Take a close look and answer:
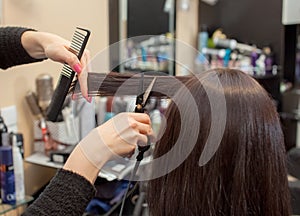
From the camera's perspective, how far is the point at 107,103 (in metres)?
1.39

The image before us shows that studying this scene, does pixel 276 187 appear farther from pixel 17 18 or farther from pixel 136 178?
pixel 17 18

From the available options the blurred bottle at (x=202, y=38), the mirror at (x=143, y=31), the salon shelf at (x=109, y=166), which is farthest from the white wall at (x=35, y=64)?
the blurred bottle at (x=202, y=38)

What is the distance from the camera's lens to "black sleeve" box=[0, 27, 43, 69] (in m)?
0.80

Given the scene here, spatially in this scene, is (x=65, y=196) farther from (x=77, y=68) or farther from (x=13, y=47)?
(x=13, y=47)

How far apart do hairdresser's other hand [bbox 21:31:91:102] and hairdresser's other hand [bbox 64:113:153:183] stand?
13cm

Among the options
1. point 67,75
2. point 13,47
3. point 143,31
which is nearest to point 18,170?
point 13,47

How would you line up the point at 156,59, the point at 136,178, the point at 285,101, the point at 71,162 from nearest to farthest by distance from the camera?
the point at 71,162 < the point at 136,178 < the point at 156,59 < the point at 285,101

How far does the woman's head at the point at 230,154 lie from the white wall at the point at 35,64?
1.97 feet

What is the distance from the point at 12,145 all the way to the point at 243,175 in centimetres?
76

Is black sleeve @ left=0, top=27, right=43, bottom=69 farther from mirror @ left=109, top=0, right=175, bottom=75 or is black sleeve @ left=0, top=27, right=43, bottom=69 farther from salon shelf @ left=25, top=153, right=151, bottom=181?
mirror @ left=109, top=0, right=175, bottom=75

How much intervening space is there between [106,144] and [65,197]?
0.10 m

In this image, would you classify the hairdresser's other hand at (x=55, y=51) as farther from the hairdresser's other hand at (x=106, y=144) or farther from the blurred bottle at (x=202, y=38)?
the blurred bottle at (x=202, y=38)

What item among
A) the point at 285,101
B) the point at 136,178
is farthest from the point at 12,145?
the point at 285,101

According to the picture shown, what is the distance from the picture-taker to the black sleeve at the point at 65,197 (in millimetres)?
528
